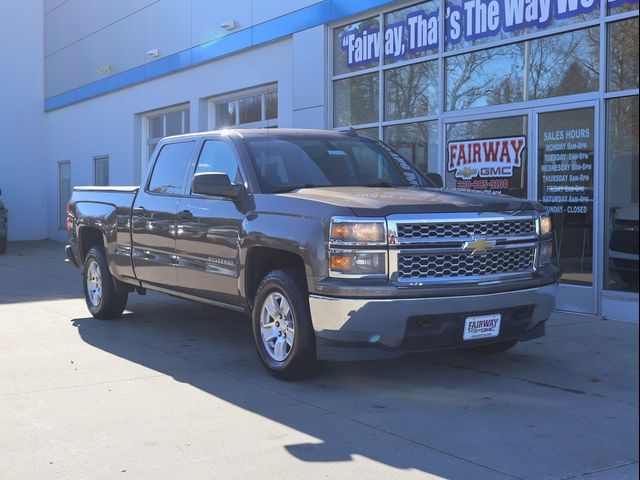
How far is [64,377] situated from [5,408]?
90 cm

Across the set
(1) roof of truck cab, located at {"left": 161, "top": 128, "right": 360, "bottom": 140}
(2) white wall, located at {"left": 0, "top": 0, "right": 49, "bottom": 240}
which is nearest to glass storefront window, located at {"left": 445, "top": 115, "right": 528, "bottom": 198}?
(1) roof of truck cab, located at {"left": 161, "top": 128, "right": 360, "bottom": 140}

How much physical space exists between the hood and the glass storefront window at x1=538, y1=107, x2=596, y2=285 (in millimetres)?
3180

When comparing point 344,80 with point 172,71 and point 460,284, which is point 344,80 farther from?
point 460,284

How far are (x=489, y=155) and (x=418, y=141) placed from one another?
1.66 metres

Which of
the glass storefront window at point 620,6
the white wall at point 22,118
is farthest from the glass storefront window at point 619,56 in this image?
the white wall at point 22,118

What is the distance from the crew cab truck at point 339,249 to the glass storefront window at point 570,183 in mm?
2569

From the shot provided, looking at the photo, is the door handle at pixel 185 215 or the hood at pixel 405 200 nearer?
the hood at pixel 405 200

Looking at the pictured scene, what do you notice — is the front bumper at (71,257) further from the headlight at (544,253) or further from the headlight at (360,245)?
the headlight at (544,253)

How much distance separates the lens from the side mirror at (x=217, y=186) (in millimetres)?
6348

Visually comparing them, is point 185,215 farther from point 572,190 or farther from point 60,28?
point 60,28

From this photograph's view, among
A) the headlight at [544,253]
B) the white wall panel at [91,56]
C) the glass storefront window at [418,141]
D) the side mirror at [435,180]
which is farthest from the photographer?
the white wall panel at [91,56]

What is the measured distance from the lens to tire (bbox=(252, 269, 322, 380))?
5688 mm

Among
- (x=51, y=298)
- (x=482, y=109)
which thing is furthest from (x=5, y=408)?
(x=482, y=109)

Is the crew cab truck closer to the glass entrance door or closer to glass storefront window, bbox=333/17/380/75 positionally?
the glass entrance door
